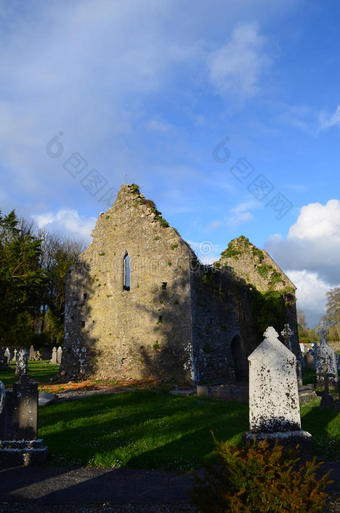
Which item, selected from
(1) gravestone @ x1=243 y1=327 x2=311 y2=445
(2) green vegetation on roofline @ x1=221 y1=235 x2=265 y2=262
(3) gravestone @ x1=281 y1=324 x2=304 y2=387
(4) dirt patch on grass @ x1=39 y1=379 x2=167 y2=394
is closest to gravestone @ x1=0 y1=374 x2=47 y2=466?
(1) gravestone @ x1=243 y1=327 x2=311 y2=445

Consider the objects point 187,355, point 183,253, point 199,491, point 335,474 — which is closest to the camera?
point 199,491

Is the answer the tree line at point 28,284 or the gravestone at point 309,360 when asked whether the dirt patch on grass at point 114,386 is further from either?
the gravestone at point 309,360

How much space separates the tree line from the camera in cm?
2733

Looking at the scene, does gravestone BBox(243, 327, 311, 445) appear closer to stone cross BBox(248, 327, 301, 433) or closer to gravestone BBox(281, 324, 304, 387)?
stone cross BBox(248, 327, 301, 433)

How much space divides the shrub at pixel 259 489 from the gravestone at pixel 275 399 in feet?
8.33

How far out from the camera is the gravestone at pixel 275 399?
6.39 metres

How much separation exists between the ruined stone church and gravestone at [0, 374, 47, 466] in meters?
10.4

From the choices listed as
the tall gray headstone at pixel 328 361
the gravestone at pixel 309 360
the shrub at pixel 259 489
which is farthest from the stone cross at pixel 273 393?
the gravestone at pixel 309 360

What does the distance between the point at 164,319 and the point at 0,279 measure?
1246 centimetres

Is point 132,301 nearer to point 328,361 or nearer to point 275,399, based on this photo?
point 328,361

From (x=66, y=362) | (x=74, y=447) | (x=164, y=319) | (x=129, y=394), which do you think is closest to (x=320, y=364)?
(x=164, y=319)

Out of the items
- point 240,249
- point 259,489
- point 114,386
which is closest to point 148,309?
point 114,386

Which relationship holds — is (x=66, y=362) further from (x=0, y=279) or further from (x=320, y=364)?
(x=320, y=364)

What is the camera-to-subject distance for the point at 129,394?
13.8 m
